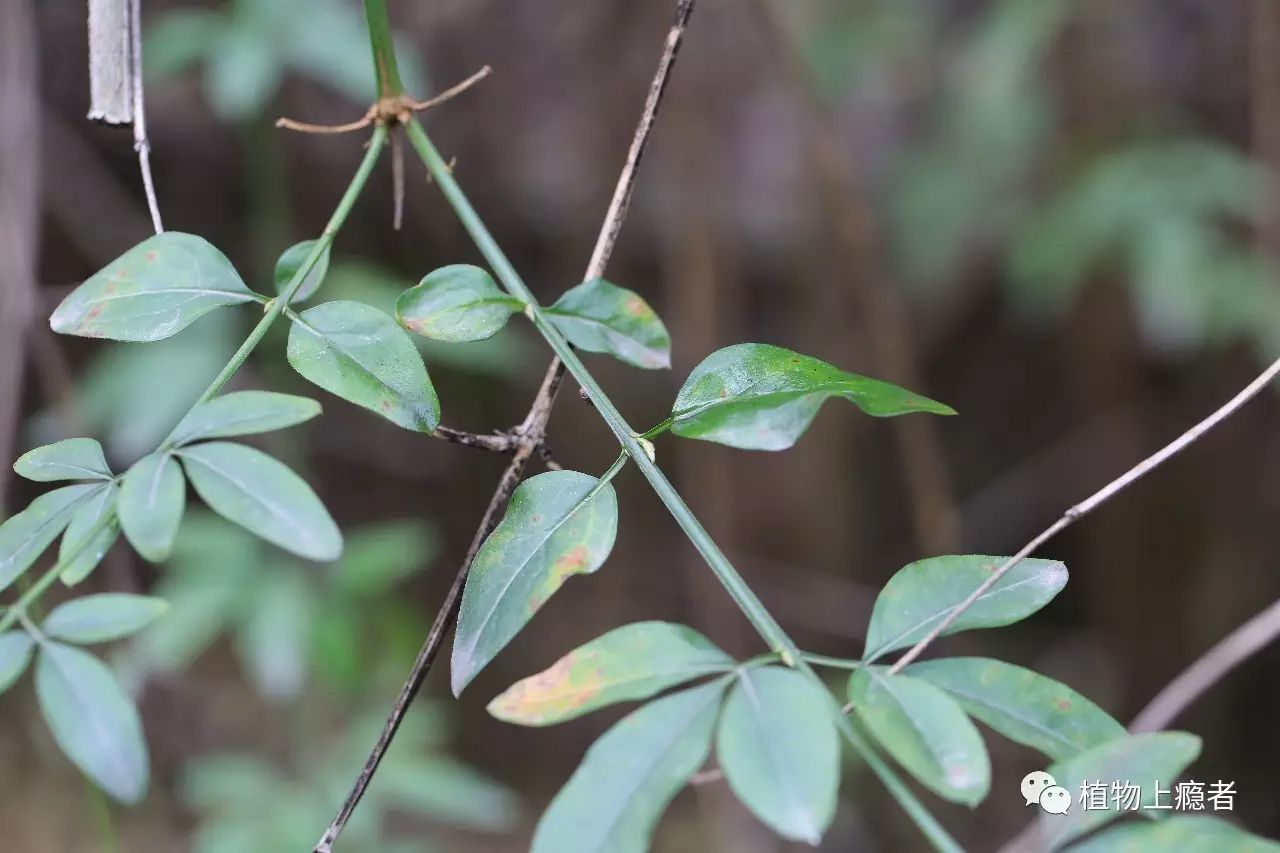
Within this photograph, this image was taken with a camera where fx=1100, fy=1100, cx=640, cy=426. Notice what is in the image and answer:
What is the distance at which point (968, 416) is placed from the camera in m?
2.47

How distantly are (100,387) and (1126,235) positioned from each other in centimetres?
145

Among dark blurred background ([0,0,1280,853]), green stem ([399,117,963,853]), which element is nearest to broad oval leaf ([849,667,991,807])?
green stem ([399,117,963,853])

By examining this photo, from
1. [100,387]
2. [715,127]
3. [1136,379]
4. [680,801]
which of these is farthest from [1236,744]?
[100,387]

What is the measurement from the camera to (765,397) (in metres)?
0.50

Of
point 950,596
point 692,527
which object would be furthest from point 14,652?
point 950,596

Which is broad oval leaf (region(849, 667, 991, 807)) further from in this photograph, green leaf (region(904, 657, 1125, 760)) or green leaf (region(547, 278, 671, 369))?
green leaf (region(547, 278, 671, 369))

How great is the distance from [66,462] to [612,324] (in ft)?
0.87

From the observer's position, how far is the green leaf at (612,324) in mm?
571

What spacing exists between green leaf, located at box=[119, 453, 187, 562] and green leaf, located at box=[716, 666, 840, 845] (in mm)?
231

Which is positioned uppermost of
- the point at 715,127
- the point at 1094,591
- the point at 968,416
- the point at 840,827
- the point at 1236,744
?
the point at 715,127

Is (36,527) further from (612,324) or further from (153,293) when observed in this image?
(612,324)

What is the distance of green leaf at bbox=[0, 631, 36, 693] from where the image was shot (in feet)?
1.45

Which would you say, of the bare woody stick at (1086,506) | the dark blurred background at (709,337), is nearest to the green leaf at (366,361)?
the bare woody stick at (1086,506)

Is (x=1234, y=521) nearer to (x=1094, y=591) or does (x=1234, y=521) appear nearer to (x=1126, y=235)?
(x=1094, y=591)
